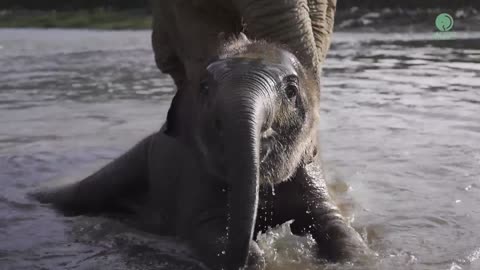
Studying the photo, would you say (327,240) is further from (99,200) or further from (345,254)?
(99,200)

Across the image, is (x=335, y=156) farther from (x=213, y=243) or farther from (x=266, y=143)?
(x=266, y=143)

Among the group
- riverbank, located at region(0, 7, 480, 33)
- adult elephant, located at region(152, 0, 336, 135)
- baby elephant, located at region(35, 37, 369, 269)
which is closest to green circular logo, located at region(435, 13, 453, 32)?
riverbank, located at region(0, 7, 480, 33)

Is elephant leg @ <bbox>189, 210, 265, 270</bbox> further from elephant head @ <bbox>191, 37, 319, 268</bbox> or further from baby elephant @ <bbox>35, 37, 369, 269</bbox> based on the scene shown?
elephant head @ <bbox>191, 37, 319, 268</bbox>

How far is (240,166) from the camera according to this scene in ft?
12.1

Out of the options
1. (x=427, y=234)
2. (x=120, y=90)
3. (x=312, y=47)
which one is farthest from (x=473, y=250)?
(x=120, y=90)

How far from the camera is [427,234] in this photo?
5348mm

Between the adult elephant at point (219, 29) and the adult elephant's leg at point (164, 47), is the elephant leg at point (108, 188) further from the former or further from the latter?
the adult elephant's leg at point (164, 47)

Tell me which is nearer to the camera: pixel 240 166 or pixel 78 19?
pixel 240 166

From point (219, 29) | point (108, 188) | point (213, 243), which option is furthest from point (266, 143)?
Result: point (219, 29)

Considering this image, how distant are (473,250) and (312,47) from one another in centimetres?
136

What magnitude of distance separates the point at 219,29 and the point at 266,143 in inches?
110

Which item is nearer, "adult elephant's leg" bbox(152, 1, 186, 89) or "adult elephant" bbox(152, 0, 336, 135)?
"adult elephant" bbox(152, 0, 336, 135)

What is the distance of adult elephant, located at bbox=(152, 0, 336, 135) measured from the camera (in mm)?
5020

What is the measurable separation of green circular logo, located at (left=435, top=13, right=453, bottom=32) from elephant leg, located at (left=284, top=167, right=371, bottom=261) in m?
25.0
